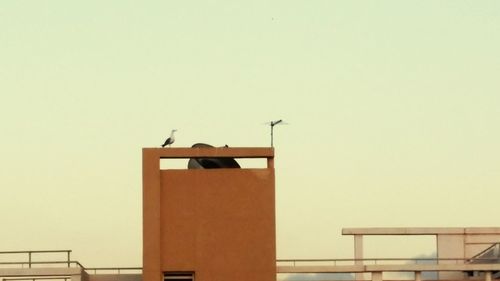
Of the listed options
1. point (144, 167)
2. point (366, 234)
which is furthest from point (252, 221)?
point (366, 234)

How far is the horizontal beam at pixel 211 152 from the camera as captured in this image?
48062 millimetres

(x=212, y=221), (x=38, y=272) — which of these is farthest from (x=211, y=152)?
(x=38, y=272)

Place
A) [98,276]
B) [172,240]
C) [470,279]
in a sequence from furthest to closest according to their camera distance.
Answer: [470,279], [98,276], [172,240]

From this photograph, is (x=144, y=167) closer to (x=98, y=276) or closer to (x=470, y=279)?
(x=98, y=276)

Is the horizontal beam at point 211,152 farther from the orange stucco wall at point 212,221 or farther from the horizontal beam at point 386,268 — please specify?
the horizontal beam at point 386,268

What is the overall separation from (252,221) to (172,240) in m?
2.76

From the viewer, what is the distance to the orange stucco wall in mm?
47844

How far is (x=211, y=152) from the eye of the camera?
4825 cm

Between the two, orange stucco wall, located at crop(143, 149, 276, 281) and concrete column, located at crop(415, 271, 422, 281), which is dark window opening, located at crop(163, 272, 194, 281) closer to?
orange stucco wall, located at crop(143, 149, 276, 281)

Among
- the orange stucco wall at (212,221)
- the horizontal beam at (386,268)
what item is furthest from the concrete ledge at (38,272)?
the horizontal beam at (386,268)

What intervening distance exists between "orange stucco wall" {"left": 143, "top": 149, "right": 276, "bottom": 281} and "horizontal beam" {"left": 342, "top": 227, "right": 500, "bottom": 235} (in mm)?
17408

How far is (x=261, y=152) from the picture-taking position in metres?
48.4

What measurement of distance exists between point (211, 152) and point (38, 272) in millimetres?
8378

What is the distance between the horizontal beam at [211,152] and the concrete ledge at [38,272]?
19.3 feet
